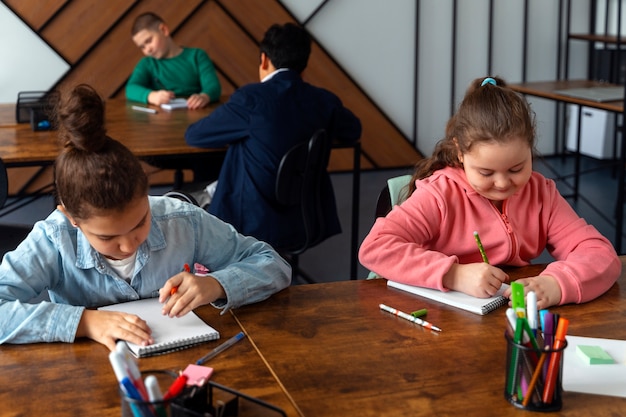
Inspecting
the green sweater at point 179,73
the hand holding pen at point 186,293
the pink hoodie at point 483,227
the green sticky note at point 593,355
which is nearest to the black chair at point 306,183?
the pink hoodie at point 483,227

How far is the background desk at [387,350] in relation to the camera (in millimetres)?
1278

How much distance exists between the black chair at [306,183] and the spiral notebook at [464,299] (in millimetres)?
1443

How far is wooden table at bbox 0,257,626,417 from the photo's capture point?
1275 millimetres

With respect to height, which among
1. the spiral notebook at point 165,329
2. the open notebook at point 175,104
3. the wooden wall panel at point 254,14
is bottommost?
the spiral notebook at point 165,329

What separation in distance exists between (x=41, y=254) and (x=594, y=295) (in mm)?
1091

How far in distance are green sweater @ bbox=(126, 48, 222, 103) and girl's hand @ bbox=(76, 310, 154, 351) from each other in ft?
9.85

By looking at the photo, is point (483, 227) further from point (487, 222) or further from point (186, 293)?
point (186, 293)

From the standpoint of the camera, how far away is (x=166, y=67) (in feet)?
15.1

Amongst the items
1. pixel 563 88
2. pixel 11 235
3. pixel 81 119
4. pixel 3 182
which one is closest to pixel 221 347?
pixel 81 119

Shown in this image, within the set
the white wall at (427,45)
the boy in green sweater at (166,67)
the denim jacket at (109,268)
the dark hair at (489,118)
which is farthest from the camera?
the white wall at (427,45)

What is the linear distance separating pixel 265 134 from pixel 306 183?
238mm

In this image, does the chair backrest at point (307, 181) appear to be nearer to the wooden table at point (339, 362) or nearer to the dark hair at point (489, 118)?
the dark hair at point (489, 118)

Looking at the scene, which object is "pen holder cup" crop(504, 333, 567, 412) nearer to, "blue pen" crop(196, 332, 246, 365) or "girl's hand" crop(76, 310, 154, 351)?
"blue pen" crop(196, 332, 246, 365)

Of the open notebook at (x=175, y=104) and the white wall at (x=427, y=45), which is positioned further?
the white wall at (x=427, y=45)
